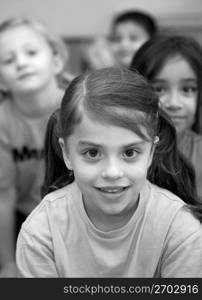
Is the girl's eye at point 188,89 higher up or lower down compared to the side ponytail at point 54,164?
higher up

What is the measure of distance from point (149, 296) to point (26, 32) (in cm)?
88

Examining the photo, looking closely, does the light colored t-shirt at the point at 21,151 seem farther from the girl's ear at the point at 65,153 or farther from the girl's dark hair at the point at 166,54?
the girl's ear at the point at 65,153

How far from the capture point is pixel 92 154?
845 mm

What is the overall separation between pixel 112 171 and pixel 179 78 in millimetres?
494

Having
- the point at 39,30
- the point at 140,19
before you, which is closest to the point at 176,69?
the point at 39,30

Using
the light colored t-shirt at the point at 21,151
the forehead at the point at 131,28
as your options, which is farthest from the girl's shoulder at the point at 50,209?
the forehead at the point at 131,28

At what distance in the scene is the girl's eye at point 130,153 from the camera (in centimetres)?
84

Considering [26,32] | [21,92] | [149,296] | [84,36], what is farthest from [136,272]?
[84,36]

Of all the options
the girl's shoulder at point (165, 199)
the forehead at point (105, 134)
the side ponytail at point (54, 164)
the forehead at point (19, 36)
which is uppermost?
the forehead at point (19, 36)

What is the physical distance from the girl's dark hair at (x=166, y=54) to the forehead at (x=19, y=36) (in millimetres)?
352

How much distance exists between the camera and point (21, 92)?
57.6 inches

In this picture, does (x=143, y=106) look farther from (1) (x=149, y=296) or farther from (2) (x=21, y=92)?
(2) (x=21, y=92)

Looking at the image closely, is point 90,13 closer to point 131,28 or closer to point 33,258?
point 131,28

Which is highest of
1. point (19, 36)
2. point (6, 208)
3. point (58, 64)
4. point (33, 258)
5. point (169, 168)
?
point (19, 36)
